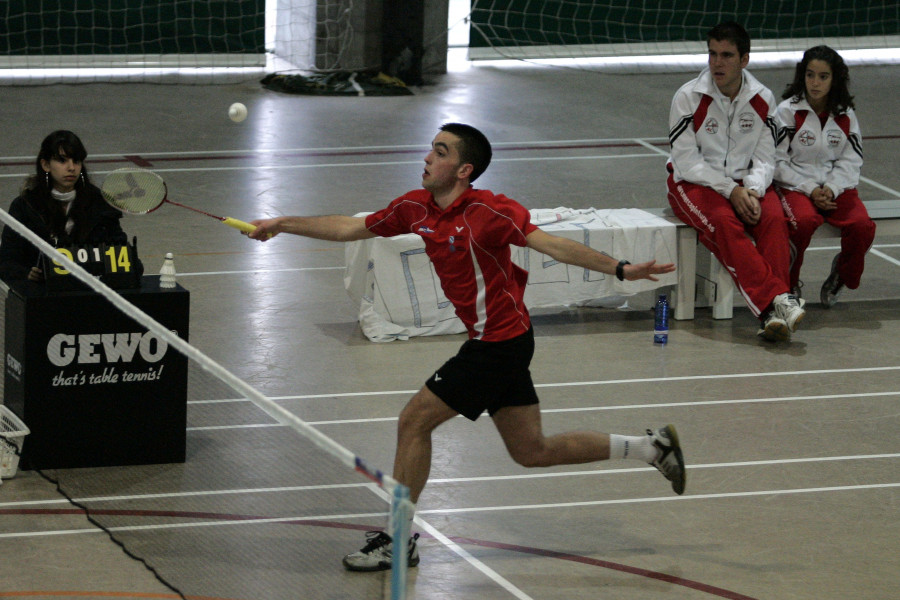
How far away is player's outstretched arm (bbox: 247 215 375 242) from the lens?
553cm

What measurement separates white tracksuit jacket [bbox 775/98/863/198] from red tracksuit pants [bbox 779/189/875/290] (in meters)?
0.09

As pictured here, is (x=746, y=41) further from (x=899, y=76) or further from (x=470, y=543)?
(x=899, y=76)

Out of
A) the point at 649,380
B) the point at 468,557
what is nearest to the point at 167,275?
the point at 468,557

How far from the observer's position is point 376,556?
5.34m

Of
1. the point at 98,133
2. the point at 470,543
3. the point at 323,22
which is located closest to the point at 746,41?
the point at 470,543

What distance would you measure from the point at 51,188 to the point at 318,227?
5.80 feet

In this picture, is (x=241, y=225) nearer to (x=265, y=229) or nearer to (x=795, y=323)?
(x=265, y=229)

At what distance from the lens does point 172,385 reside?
632 cm

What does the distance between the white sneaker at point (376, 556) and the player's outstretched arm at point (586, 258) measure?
123 centimetres

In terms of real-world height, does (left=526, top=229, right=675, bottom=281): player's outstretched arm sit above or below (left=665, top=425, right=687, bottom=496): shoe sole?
above

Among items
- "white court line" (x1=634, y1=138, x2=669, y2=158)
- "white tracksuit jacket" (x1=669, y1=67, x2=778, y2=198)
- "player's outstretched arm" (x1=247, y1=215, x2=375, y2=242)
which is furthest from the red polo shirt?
"white court line" (x1=634, y1=138, x2=669, y2=158)

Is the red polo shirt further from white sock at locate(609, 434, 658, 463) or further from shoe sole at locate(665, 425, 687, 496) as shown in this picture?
Result: shoe sole at locate(665, 425, 687, 496)

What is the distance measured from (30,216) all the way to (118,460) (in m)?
1.29

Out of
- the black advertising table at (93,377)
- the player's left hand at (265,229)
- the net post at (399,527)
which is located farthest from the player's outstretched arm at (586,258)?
the net post at (399,527)
